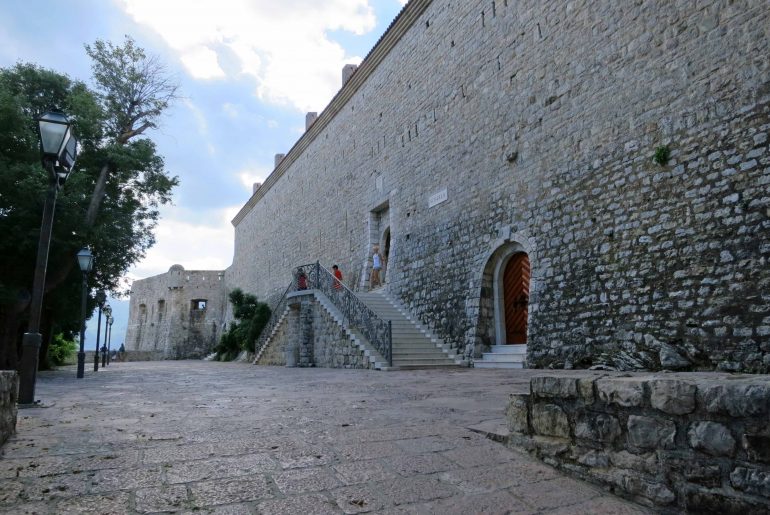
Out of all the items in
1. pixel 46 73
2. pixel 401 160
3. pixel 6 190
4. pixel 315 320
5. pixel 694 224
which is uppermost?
pixel 46 73

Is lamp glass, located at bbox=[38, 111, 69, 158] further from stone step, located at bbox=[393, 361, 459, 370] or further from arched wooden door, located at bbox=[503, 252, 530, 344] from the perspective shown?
arched wooden door, located at bbox=[503, 252, 530, 344]

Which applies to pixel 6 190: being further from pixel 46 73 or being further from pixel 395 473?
pixel 395 473

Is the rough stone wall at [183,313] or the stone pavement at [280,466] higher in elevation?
the rough stone wall at [183,313]

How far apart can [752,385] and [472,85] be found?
11.2m

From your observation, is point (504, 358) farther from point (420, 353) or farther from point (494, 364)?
point (420, 353)

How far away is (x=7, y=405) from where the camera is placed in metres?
3.15

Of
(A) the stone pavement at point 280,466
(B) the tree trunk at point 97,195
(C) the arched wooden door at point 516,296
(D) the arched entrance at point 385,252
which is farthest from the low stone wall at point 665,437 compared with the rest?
(D) the arched entrance at point 385,252

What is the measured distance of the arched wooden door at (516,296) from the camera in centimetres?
1042

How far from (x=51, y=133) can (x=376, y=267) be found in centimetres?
1111

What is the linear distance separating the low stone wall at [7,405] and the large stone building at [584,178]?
23.5 feet

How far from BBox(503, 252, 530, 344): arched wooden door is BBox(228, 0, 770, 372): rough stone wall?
430 millimetres

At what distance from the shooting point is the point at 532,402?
2.75 meters

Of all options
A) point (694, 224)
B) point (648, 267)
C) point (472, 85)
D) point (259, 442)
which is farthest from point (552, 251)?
point (259, 442)

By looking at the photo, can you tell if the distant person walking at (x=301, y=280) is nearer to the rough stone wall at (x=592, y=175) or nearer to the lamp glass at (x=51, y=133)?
the rough stone wall at (x=592, y=175)
